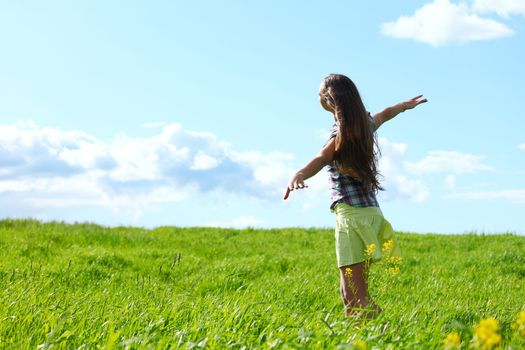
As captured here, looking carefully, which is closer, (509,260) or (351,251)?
(351,251)

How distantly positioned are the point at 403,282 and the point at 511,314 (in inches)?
140

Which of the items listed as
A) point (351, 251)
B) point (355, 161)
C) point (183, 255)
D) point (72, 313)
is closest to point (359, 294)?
point (351, 251)

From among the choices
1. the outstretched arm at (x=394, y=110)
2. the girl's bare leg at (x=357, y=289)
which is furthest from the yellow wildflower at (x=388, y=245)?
the outstretched arm at (x=394, y=110)

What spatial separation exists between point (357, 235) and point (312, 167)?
2.58 ft

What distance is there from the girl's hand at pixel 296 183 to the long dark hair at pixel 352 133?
0.52 metres

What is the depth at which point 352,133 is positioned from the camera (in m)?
5.53

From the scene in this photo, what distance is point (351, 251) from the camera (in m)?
5.53

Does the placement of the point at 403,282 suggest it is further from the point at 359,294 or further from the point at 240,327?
the point at 240,327

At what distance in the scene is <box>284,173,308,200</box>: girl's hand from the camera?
5.14 m

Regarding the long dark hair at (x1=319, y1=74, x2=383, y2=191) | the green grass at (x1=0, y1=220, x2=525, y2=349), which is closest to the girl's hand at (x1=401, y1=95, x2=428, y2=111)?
the long dark hair at (x1=319, y1=74, x2=383, y2=191)

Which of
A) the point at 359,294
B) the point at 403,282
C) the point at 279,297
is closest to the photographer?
the point at 359,294

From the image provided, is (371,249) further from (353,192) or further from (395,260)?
(353,192)

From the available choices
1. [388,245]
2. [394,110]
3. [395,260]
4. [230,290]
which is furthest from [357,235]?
[230,290]

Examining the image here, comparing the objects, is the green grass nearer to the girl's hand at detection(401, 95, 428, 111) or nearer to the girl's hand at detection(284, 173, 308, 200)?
the girl's hand at detection(284, 173, 308, 200)
